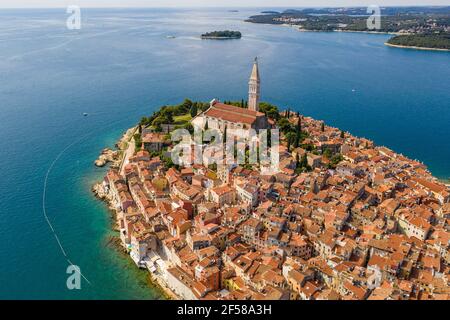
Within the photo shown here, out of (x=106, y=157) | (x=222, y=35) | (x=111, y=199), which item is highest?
(x=222, y=35)

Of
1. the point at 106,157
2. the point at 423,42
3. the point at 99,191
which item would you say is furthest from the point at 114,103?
the point at 423,42

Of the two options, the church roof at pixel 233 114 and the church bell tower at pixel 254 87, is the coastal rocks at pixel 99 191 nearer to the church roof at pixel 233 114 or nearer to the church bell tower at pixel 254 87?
the church roof at pixel 233 114

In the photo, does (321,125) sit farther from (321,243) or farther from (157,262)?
(157,262)

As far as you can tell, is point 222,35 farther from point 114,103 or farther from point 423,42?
point 114,103

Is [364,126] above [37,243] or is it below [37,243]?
above

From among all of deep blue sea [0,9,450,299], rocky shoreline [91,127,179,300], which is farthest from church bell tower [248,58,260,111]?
deep blue sea [0,9,450,299]

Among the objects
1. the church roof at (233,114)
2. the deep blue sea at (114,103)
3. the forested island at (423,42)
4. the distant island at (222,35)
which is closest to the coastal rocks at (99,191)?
the deep blue sea at (114,103)
